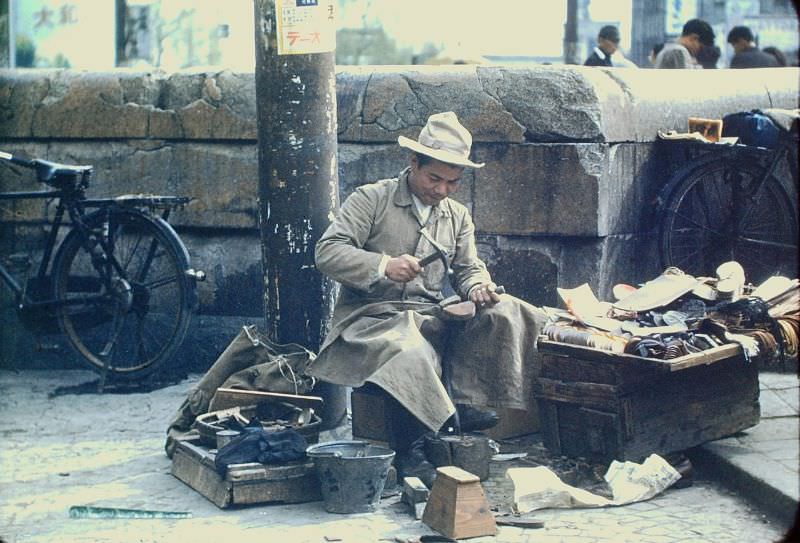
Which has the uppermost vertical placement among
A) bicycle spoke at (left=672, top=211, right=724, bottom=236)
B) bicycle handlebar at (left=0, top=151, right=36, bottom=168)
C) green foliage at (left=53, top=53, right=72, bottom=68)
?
green foliage at (left=53, top=53, right=72, bottom=68)

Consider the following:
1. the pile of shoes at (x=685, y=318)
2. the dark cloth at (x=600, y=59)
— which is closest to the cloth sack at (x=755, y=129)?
the pile of shoes at (x=685, y=318)

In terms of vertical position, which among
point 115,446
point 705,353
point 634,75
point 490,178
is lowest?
point 115,446

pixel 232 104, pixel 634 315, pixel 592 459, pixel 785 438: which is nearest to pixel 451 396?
pixel 592 459

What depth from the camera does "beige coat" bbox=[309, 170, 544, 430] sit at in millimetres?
5406

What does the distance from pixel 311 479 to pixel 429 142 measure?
1570 millimetres

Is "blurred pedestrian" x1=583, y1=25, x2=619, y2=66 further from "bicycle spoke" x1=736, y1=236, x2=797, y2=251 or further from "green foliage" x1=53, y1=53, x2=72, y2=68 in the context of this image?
"green foliage" x1=53, y1=53, x2=72, y2=68

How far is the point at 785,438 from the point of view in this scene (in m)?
5.88

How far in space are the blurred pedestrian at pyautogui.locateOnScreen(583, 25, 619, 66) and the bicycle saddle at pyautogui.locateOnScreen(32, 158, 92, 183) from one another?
6377 mm

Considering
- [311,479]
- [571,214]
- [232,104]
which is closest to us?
[311,479]

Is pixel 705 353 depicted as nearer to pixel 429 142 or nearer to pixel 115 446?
pixel 429 142

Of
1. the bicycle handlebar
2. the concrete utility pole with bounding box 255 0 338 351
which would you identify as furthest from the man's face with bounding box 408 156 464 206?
the bicycle handlebar

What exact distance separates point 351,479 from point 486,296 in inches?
41.6

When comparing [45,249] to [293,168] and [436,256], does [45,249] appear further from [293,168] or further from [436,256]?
[436,256]

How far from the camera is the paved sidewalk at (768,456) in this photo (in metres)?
5.07
